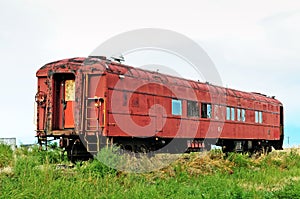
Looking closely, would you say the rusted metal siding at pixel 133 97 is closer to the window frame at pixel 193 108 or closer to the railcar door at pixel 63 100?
the window frame at pixel 193 108

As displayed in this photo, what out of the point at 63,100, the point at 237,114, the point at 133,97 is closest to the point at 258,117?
the point at 237,114

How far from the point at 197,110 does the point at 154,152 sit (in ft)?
12.4

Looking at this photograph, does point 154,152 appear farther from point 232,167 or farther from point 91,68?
point 91,68

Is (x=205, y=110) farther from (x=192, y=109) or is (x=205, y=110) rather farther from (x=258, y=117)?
(x=258, y=117)

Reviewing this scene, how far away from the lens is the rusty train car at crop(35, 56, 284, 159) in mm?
14977

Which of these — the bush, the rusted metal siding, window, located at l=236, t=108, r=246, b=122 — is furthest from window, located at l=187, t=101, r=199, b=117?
the bush

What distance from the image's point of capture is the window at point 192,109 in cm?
1944

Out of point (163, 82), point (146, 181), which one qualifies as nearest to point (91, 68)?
point (163, 82)

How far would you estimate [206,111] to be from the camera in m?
21.0

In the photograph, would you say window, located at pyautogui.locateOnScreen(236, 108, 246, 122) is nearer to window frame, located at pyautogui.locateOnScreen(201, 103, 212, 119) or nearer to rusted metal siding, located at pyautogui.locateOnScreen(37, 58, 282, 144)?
rusted metal siding, located at pyautogui.locateOnScreen(37, 58, 282, 144)

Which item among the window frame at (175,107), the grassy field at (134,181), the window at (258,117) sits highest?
the window frame at (175,107)

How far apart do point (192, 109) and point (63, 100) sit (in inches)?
253

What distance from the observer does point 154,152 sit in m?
17.4

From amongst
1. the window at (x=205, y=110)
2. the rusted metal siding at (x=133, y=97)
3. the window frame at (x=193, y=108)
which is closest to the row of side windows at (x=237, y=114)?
the rusted metal siding at (x=133, y=97)
